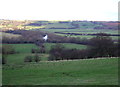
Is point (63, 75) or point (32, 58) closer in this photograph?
point (63, 75)

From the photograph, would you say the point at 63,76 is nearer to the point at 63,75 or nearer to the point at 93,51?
the point at 63,75

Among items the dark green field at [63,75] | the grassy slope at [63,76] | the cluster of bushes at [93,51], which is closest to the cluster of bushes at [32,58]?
the cluster of bushes at [93,51]

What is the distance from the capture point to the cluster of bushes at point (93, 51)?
129ft

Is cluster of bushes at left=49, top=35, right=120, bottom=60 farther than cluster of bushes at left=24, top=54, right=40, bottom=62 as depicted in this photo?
Yes

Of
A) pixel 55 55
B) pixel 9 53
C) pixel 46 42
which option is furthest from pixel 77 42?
pixel 9 53

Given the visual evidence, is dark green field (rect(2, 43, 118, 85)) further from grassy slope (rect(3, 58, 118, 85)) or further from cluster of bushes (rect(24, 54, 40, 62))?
cluster of bushes (rect(24, 54, 40, 62))

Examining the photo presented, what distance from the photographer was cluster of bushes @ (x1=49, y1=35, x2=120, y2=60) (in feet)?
129

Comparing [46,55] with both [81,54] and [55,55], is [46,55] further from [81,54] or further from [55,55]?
[81,54]

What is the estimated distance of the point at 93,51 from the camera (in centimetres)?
4131

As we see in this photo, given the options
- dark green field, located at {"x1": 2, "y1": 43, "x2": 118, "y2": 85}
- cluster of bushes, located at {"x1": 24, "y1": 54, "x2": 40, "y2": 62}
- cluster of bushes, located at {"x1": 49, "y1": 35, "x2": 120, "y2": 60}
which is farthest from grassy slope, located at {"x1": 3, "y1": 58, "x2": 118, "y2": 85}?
cluster of bushes, located at {"x1": 49, "y1": 35, "x2": 120, "y2": 60}

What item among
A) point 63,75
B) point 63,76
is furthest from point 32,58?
point 63,76

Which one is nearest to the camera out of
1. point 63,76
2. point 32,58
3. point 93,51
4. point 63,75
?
point 63,76

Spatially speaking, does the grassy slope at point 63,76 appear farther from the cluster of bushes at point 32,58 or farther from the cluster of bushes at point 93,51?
the cluster of bushes at point 93,51

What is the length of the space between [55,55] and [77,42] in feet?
40.5
